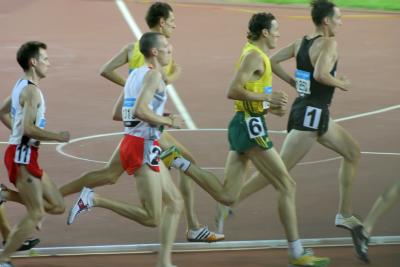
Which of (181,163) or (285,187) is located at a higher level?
(181,163)

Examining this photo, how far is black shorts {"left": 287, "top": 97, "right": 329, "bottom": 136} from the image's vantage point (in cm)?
1143

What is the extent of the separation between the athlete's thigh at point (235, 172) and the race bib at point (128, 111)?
1306mm

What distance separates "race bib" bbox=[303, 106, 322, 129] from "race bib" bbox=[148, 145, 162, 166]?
1.92m

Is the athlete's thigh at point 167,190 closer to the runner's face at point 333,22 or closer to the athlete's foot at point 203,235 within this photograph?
the athlete's foot at point 203,235

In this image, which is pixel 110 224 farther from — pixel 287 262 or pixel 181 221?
pixel 287 262

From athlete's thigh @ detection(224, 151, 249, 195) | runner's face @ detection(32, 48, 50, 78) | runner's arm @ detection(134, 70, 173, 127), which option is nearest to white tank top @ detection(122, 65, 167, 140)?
runner's arm @ detection(134, 70, 173, 127)

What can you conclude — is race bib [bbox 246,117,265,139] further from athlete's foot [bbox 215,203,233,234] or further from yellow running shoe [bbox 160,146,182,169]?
athlete's foot [bbox 215,203,233,234]

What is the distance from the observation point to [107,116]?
→ 59.1 ft

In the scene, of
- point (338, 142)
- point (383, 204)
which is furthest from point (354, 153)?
point (383, 204)

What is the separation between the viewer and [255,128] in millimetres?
10742

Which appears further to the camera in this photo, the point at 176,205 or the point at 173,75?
the point at 173,75

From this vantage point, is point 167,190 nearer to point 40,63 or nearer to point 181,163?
point 181,163

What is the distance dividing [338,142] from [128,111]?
2.44m

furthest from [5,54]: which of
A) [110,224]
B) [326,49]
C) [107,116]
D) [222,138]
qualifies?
[326,49]
